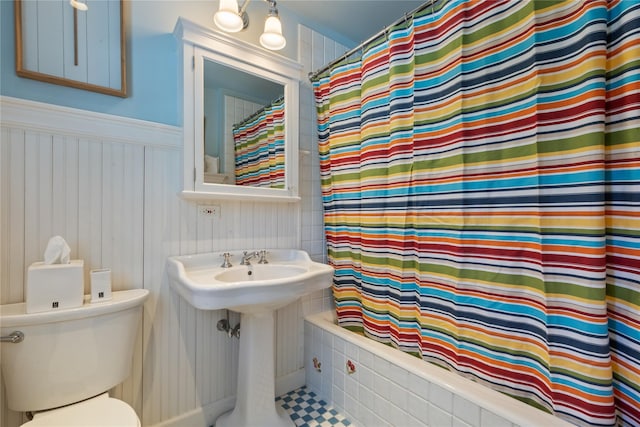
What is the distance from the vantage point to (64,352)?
0.92m

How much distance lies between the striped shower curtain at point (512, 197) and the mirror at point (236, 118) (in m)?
0.44

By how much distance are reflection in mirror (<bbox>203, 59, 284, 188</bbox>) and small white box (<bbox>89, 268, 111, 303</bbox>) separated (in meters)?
0.54

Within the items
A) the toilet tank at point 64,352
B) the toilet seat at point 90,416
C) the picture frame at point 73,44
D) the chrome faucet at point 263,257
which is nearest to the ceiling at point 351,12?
the picture frame at point 73,44

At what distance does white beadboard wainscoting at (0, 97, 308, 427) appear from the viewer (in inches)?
38.3

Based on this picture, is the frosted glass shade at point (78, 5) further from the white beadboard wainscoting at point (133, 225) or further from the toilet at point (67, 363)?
the toilet at point (67, 363)

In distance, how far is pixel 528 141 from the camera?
93cm

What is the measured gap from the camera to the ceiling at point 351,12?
1.67m

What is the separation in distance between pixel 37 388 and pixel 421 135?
1630mm

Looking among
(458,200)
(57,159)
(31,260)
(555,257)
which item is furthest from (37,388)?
(555,257)

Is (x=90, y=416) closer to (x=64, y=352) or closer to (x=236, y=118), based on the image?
(x=64, y=352)

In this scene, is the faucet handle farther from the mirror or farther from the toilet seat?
the toilet seat

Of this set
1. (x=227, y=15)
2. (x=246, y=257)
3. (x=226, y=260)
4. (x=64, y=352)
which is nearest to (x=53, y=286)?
(x=64, y=352)

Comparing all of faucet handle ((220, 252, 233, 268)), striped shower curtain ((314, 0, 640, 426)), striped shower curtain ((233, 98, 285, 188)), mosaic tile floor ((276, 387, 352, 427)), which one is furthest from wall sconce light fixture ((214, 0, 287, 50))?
mosaic tile floor ((276, 387, 352, 427))

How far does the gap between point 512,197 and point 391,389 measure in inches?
36.4
